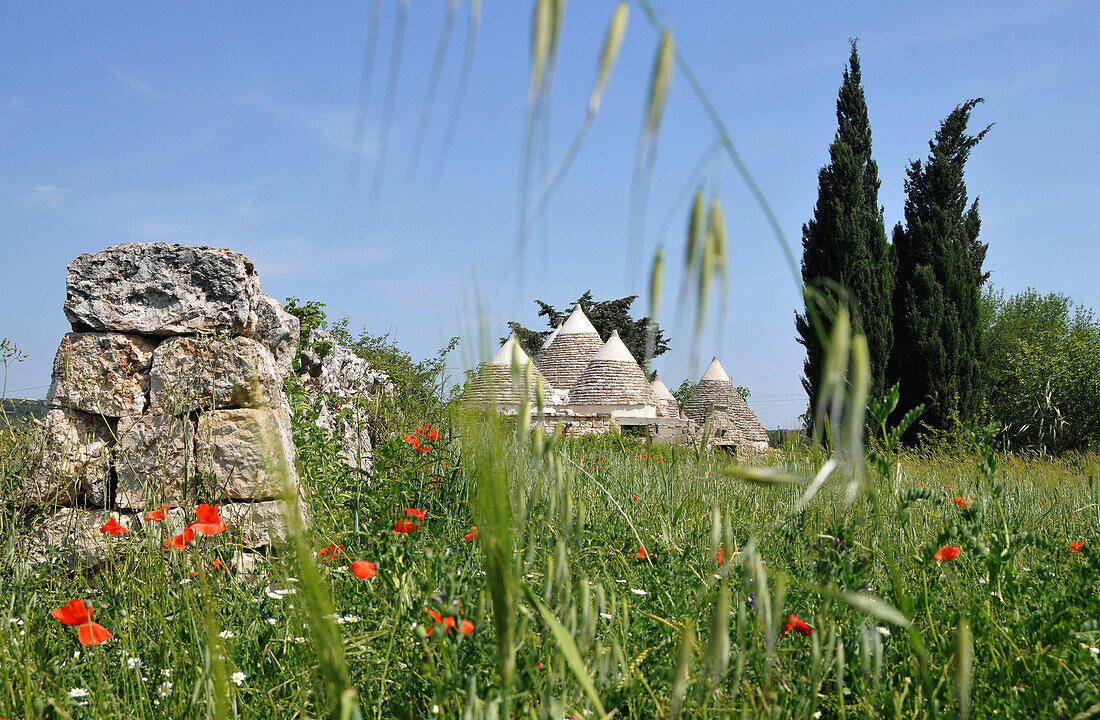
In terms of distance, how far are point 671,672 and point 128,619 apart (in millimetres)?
1743

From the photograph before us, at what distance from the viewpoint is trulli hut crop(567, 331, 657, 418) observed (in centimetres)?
1875

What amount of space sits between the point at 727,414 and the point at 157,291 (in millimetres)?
18864

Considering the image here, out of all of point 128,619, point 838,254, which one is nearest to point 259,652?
point 128,619

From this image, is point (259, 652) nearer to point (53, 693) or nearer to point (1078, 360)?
point (53, 693)

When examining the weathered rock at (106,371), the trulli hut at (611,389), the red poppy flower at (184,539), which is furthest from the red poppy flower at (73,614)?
the trulli hut at (611,389)

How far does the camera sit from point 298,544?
72 cm

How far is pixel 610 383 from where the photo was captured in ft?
62.1

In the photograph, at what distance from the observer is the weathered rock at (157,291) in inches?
159

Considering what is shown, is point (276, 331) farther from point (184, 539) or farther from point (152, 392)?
point (184, 539)

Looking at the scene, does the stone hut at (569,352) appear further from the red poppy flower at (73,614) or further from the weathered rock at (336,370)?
the red poppy flower at (73,614)

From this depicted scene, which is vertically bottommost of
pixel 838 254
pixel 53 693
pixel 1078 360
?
pixel 53 693

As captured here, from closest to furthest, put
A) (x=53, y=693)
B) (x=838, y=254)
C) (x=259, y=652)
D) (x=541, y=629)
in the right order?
(x=541, y=629), (x=53, y=693), (x=259, y=652), (x=838, y=254)

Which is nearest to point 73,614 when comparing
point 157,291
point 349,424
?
point 157,291

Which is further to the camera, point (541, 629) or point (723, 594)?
point (541, 629)
